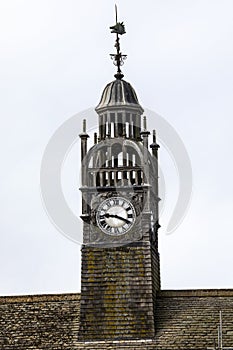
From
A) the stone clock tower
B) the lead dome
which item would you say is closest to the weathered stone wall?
the stone clock tower

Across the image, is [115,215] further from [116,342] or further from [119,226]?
[116,342]

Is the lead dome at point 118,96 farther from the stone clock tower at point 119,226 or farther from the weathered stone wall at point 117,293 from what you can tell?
the weathered stone wall at point 117,293

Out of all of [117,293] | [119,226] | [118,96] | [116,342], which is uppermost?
[118,96]

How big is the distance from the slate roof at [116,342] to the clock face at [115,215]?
2813 millimetres

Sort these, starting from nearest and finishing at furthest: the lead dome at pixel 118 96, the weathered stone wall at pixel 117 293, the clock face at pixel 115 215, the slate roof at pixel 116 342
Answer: the slate roof at pixel 116 342 → the weathered stone wall at pixel 117 293 → the clock face at pixel 115 215 → the lead dome at pixel 118 96

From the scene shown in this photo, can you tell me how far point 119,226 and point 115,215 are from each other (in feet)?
1.38

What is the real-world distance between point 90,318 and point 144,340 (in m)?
2.17

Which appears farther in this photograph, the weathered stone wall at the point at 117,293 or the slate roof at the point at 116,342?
the weathered stone wall at the point at 117,293

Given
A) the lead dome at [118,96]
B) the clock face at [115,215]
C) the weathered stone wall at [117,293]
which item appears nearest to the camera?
the weathered stone wall at [117,293]

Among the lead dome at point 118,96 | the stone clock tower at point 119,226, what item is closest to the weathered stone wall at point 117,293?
the stone clock tower at point 119,226

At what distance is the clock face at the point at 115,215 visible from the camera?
51812 millimetres

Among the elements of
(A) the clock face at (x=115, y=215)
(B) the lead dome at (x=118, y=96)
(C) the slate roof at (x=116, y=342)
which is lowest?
(C) the slate roof at (x=116, y=342)

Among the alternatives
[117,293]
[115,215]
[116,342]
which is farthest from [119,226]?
[116,342]

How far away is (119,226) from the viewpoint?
51844 millimetres
